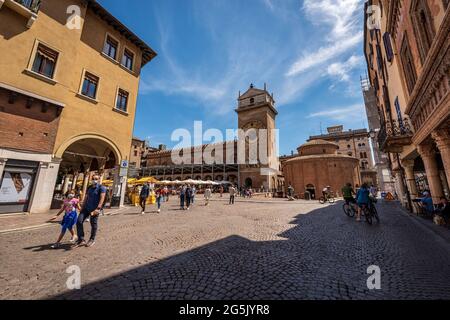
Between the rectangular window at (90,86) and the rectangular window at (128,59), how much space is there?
129 inches

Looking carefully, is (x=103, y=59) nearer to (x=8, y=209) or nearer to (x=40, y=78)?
(x=40, y=78)

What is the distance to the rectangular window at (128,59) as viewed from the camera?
51.7 feet

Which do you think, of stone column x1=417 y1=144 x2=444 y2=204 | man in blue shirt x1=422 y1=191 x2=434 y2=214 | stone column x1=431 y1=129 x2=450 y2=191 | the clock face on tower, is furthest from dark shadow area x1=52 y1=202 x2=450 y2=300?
the clock face on tower

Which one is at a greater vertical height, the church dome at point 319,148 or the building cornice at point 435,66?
the church dome at point 319,148

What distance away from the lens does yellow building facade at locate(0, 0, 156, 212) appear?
9.73m

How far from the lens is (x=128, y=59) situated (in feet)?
53.2

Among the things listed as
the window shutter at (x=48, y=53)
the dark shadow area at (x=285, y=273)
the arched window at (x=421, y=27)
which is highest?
the window shutter at (x=48, y=53)

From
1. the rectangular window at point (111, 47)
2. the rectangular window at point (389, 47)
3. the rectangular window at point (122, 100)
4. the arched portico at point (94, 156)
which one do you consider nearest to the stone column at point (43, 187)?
the arched portico at point (94, 156)

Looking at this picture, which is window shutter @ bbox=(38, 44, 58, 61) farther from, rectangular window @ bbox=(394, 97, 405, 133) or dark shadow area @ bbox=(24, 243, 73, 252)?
rectangular window @ bbox=(394, 97, 405, 133)

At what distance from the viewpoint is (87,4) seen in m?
13.1

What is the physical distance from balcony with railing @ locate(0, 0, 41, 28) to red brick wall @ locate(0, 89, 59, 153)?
14.0 ft

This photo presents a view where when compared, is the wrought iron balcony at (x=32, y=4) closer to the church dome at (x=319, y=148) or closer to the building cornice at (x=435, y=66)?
the building cornice at (x=435, y=66)
